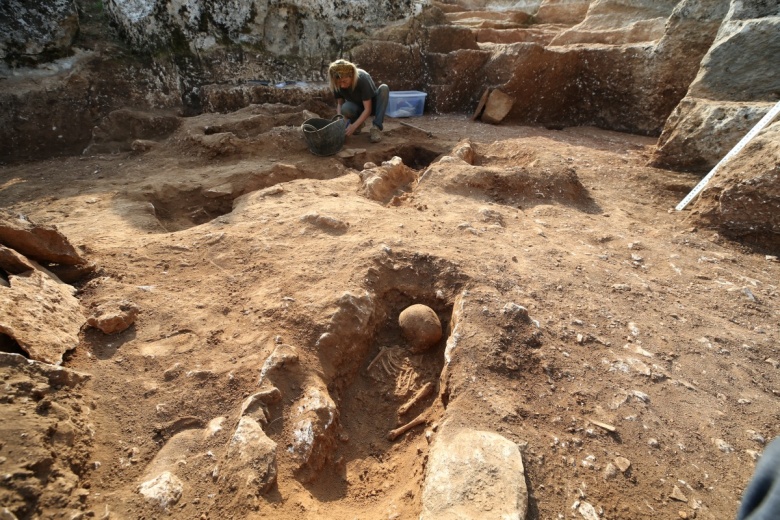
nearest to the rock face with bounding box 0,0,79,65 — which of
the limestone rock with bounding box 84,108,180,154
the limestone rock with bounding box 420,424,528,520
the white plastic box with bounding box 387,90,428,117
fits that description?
the limestone rock with bounding box 84,108,180,154

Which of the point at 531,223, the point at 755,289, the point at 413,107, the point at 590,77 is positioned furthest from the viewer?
the point at 413,107

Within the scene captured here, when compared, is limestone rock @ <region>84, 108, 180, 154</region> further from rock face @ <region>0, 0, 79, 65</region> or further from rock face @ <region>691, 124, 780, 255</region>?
rock face @ <region>691, 124, 780, 255</region>

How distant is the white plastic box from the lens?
6.16m

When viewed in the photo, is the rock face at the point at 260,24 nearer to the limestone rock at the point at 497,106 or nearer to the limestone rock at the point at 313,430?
the limestone rock at the point at 497,106

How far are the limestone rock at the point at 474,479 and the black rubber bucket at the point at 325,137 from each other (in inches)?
140

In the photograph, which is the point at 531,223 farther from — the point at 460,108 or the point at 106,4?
the point at 106,4

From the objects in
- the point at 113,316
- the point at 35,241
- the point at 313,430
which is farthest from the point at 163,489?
the point at 35,241

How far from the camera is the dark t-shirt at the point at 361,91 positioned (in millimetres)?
5086

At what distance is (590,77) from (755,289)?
433cm

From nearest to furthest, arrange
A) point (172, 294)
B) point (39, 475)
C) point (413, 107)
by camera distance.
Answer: point (39, 475)
point (172, 294)
point (413, 107)

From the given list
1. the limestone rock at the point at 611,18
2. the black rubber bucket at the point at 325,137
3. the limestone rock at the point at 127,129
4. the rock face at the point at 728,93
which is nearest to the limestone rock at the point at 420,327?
the black rubber bucket at the point at 325,137

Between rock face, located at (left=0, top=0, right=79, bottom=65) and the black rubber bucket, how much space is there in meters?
3.37

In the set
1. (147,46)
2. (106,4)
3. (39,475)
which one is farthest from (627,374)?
(106,4)

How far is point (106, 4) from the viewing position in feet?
18.0
